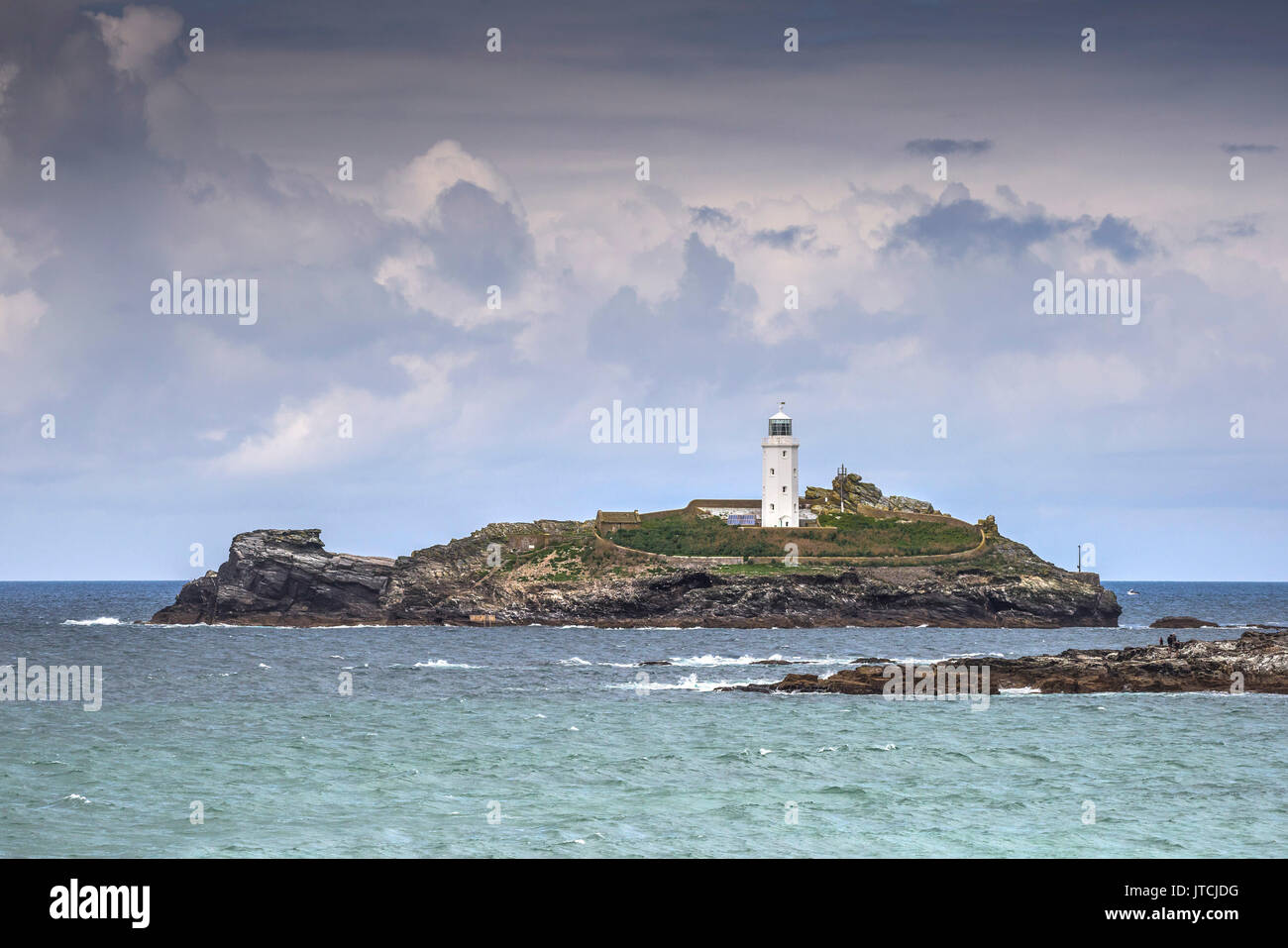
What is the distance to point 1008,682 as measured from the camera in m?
52.3

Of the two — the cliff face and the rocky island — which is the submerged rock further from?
the cliff face

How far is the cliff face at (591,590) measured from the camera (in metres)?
107

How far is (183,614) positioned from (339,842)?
9811cm

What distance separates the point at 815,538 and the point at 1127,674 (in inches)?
2533

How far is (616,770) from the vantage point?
32562mm

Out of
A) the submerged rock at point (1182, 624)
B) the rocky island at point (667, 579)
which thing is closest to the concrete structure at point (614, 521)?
the rocky island at point (667, 579)

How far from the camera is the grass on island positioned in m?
115

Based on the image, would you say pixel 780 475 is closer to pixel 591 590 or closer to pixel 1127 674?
pixel 591 590

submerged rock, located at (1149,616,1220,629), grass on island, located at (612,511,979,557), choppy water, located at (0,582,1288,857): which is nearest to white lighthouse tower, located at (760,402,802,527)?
grass on island, located at (612,511,979,557)

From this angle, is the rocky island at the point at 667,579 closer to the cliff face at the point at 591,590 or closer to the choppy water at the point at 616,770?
the cliff face at the point at 591,590

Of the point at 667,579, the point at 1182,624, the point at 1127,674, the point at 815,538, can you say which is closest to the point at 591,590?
the point at 667,579

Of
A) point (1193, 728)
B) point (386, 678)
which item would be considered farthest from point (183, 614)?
point (1193, 728)
